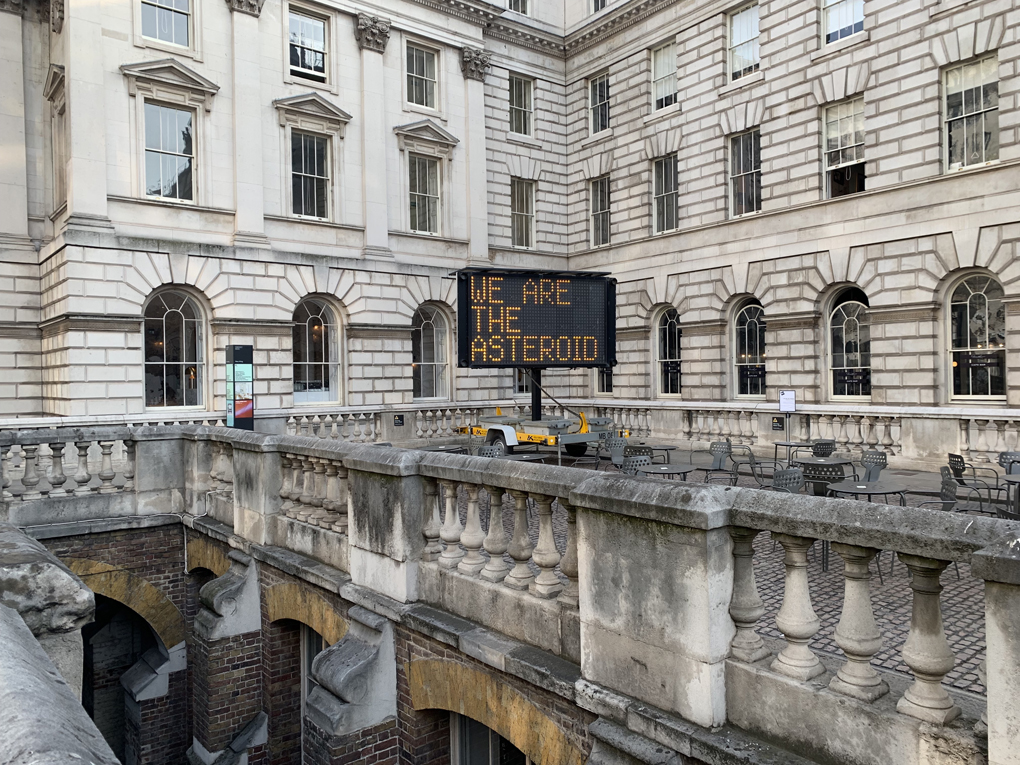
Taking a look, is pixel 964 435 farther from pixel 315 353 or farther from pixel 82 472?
pixel 315 353

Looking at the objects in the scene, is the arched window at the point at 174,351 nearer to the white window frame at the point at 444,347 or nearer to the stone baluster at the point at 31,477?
the white window frame at the point at 444,347

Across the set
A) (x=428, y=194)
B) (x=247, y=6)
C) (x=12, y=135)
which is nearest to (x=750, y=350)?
(x=428, y=194)

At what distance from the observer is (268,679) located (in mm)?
9141

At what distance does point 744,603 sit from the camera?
402cm

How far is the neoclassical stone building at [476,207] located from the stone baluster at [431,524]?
14763 millimetres

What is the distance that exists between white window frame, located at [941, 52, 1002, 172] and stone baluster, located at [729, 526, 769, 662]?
1689cm

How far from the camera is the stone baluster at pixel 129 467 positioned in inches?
437

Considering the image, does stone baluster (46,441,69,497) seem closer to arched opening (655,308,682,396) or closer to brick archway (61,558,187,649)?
brick archway (61,558,187,649)

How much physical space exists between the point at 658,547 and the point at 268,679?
686cm

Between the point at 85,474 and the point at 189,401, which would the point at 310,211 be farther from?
the point at 85,474

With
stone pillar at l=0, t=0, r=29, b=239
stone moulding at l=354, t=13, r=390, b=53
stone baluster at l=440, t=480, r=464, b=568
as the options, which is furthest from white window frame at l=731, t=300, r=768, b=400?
stone pillar at l=0, t=0, r=29, b=239

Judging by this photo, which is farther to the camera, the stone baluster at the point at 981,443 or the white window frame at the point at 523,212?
the white window frame at the point at 523,212

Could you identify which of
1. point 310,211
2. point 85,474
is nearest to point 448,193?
point 310,211

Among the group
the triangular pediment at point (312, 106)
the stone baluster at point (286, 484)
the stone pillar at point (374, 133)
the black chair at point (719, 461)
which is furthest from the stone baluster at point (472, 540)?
the triangular pediment at point (312, 106)
